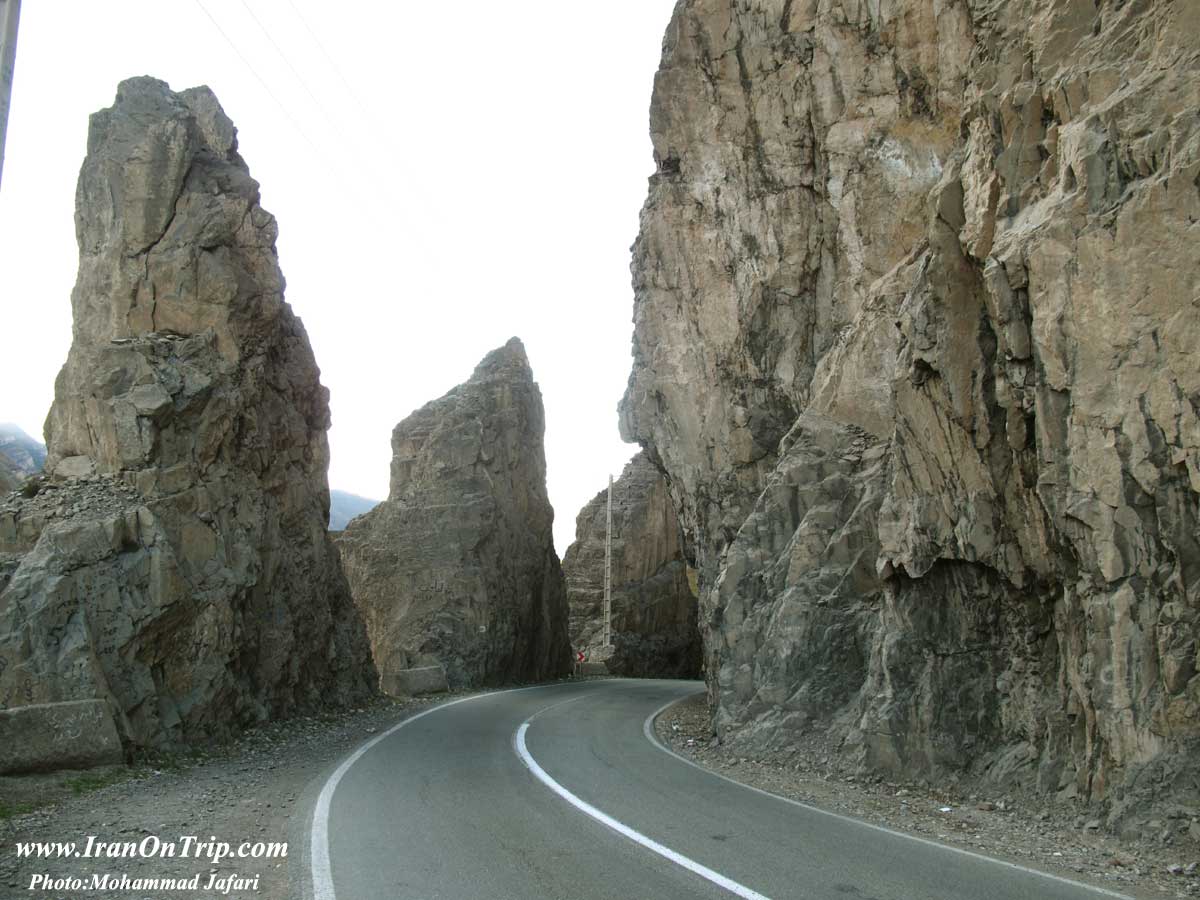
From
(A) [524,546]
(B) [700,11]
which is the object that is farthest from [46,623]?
(A) [524,546]

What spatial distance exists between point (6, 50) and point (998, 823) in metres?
11.3

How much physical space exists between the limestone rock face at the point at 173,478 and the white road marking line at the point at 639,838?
621cm

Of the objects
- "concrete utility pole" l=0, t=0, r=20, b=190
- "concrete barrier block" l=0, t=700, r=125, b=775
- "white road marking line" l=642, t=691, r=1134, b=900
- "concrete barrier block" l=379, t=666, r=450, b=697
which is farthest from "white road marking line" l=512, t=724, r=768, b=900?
"concrete barrier block" l=379, t=666, r=450, b=697

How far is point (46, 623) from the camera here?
12930mm

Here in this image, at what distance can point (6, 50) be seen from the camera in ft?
20.6

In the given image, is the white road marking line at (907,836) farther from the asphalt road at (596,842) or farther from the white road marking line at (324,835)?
the white road marking line at (324,835)

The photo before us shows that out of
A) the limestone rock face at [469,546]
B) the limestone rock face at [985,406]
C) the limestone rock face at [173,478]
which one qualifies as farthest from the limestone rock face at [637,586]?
the limestone rock face at [173,478]

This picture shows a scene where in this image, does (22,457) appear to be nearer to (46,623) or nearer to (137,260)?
(137,260)

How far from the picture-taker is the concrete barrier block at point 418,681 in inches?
1061

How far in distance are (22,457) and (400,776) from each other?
52.8 meters

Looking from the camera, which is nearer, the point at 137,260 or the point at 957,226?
the point at 957,226

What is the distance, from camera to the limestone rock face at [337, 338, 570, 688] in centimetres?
3556

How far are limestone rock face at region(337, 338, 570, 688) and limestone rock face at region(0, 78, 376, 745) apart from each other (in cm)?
1317

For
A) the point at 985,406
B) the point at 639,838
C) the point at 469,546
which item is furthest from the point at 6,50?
the point at 469,546
